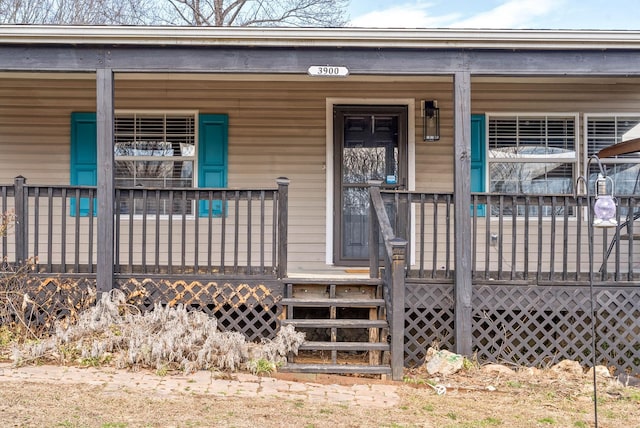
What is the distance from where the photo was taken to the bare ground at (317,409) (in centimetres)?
341

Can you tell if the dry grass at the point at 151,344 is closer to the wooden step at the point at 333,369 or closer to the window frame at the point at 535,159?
the wooden step at the point at 333,369

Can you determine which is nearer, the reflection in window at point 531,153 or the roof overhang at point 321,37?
the roof overhang at point 321,37

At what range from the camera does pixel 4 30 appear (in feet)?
15.7

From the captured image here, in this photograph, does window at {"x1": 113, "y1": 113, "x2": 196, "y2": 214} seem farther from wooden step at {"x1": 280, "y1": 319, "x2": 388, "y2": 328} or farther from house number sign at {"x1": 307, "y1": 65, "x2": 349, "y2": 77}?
wooden step at {"x1": 280, "y1": 319, "x2": 388, "y2": 328}

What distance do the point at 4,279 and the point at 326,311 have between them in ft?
9.86

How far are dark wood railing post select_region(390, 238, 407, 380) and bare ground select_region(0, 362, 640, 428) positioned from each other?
7.3 inches

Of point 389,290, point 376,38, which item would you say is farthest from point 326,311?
point 376,38

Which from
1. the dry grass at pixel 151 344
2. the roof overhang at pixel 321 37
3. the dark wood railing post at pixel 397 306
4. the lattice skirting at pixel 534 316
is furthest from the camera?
the lattice skirting at pixel 534 316

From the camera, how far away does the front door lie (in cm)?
671

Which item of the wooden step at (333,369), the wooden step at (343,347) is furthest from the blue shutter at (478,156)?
the wooden step at (333,369)

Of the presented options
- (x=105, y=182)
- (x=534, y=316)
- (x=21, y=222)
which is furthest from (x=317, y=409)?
(x=21, y=222)

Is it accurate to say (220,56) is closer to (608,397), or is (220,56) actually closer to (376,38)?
(376,38)

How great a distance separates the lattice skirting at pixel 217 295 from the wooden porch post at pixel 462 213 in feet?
5.44

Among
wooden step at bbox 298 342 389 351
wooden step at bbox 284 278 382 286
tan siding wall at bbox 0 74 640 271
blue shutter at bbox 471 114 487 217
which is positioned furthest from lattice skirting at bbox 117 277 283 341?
blue shutter at bbox 471 114 487 217
